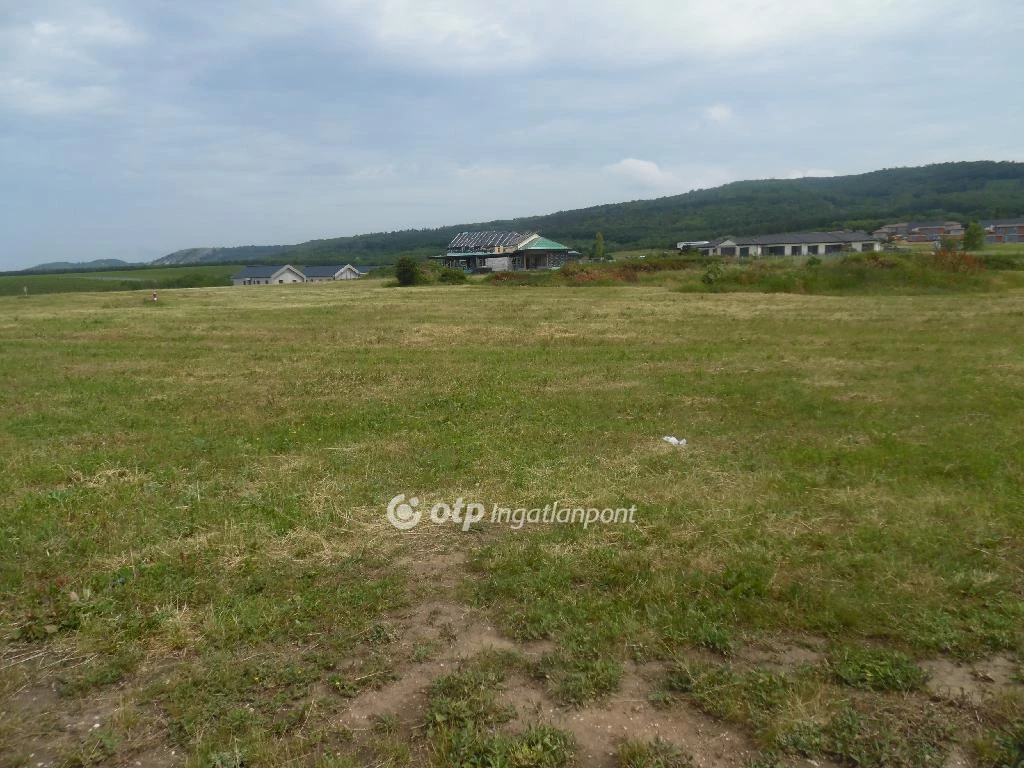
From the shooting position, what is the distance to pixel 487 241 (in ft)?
257

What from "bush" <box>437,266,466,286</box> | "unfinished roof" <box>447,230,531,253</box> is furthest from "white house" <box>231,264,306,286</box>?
"bush" <box>437,266,466,286</box>

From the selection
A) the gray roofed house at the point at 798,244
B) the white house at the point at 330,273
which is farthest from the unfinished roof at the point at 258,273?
the gray roofed house at the point at 798,244

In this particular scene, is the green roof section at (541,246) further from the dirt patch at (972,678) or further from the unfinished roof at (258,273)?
the dirt patch at (972,678)

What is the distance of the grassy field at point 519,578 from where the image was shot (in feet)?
11.0

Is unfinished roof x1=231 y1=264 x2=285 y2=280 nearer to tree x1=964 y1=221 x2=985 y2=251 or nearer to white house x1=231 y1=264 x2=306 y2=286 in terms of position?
white house x1=231 y1=264 x2=306 y2=286

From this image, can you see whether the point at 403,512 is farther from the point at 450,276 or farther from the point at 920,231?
the point at 920,231

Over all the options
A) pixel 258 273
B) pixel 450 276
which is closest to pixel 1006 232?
pixel 450 276

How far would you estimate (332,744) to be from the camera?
3283 mm

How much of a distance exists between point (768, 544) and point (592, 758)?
2700mm

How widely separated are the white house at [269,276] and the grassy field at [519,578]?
73.1 m

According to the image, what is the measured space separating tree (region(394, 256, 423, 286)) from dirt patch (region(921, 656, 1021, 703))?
160 feet

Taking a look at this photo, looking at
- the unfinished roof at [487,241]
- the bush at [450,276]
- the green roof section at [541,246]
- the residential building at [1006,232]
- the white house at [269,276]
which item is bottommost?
the residential building at [1006,232]

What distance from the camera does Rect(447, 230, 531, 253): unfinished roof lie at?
76062mm

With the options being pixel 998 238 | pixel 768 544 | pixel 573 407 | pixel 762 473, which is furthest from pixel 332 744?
pixel 998 238
